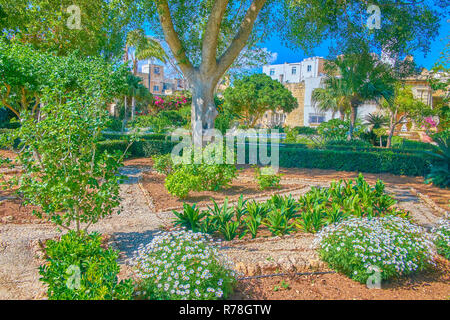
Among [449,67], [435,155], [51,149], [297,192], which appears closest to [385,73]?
[449,67]

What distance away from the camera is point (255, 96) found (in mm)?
26562

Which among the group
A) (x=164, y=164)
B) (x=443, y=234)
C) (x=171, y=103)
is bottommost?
(x=443, y=234)

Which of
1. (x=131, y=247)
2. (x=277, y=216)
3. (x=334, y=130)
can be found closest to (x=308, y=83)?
(x=334, y=130)

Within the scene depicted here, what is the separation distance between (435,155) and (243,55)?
9.24 meters

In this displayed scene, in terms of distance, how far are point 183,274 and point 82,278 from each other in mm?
843

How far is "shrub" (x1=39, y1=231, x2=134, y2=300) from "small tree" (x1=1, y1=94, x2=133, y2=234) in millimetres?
693

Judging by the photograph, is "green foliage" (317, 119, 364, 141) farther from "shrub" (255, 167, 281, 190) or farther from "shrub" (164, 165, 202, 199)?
"shrub" (164, 165, 202, 199)

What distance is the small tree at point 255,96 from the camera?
26328mm

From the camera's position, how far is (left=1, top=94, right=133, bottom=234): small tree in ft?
12.6

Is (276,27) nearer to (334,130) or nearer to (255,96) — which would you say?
(334,130)

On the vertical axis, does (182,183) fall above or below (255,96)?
Result: below

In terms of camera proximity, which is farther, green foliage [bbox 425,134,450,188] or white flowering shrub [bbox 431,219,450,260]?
green foliage [bbox 425,134,450,188]

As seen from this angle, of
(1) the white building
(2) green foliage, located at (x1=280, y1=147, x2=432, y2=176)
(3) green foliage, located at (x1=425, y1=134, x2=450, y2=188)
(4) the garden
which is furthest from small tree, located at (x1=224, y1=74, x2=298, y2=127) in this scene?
(3) green foliage, located at (x1=425, y1=134, x2=450, y2=188)

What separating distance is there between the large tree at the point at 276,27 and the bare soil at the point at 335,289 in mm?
7899
